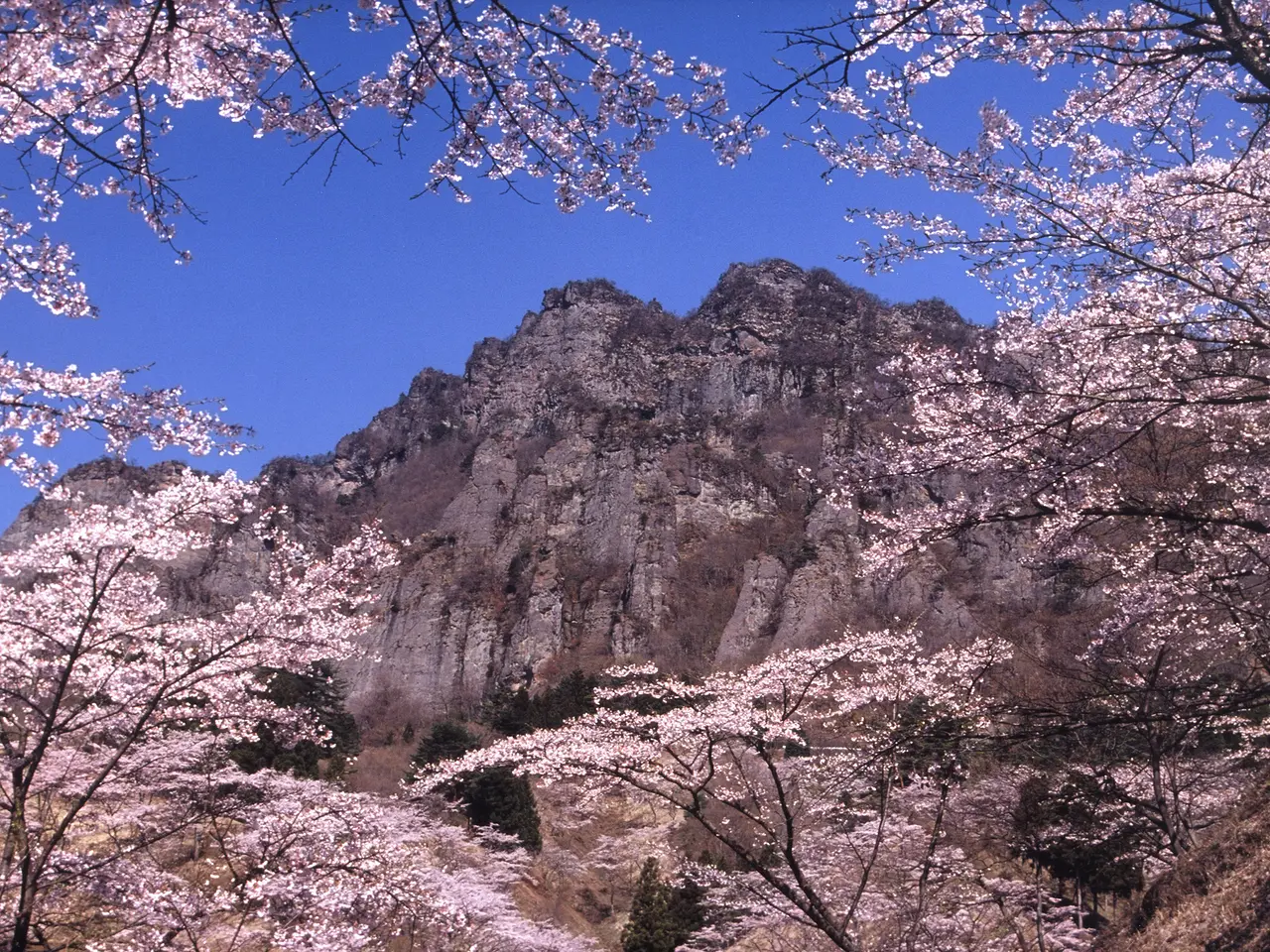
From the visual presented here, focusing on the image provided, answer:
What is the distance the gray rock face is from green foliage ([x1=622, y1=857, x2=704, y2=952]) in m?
9.73

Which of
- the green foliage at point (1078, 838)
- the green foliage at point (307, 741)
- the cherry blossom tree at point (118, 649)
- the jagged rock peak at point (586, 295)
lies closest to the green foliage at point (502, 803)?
the green foliage at point (307, 741)

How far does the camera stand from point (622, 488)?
63.1 meters

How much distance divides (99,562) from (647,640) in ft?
154

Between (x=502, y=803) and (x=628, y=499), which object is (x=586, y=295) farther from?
(x=502, y=803)

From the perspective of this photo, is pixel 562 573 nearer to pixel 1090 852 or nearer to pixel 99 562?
pixel 1090 852

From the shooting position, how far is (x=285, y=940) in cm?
682

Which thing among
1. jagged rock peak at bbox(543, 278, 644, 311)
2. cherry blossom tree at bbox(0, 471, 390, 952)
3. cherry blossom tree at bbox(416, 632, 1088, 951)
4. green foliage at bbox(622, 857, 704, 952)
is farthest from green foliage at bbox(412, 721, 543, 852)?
jagged rock peak at bbox(543, 278, 644, 311)

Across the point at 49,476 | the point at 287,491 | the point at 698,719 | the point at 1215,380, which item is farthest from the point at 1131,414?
the point at 287,491

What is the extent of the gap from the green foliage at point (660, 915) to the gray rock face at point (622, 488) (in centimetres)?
973

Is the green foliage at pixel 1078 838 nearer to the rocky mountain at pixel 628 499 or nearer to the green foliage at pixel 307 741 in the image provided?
the green foliage at pixel 307 741

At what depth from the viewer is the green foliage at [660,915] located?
50.8 feet

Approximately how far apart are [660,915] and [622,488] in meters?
47.9

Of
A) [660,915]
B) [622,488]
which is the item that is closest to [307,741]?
[660,915]

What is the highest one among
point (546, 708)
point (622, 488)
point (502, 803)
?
point (622, 488)
